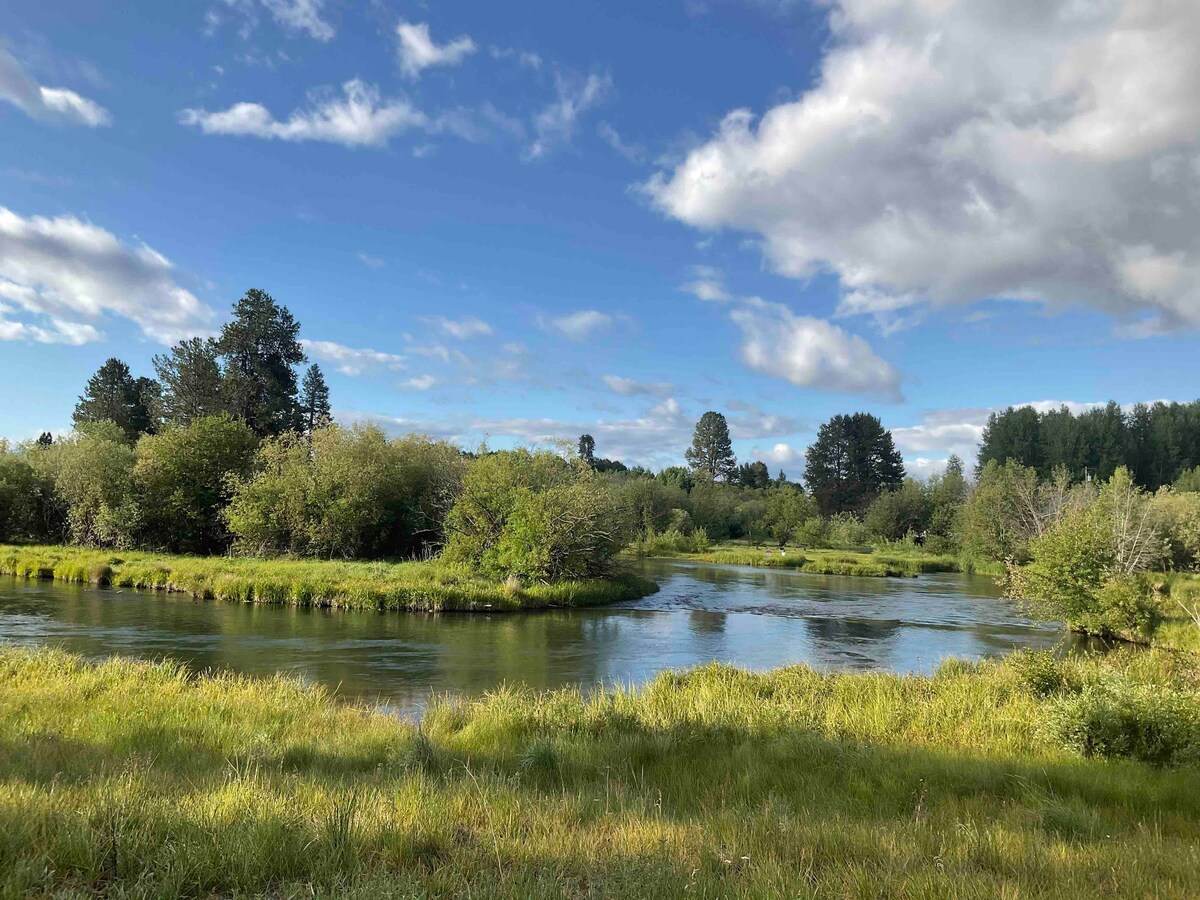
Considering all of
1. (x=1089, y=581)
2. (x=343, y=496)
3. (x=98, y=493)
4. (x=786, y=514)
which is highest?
(x=98, y=493)

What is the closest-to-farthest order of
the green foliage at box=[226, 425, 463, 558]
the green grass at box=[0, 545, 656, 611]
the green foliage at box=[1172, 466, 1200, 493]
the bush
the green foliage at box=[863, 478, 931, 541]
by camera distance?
the bush < the green grass at box=[0, 545, 656, 611] < the green foliage at box=[226, 425, 463, 558] < the green foliage at box=[1172, 466, 1200, 493] < the green foliage at box=[863, 478, 931, 541]

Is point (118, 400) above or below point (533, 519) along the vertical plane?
above

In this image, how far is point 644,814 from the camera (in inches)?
247

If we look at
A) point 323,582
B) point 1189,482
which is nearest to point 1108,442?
point 1189,482

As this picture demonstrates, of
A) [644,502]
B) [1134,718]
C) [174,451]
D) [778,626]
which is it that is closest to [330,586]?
[778,626]

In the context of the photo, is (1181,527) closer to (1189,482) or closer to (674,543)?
(674,543)

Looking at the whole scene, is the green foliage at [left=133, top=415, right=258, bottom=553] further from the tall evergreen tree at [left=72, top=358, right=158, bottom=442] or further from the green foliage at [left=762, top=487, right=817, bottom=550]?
the green foliage at [left=762, top=487, right=817, bottom=550]

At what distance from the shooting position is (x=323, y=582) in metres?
32.4

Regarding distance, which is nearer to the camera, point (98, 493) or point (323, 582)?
point (323, 582)

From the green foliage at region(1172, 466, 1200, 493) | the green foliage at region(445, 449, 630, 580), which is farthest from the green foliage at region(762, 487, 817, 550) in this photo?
the green foliage at region(445, 449, 630, 580)

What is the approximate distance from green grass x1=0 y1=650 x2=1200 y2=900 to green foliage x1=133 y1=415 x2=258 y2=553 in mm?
38925

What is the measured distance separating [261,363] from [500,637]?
5494cm

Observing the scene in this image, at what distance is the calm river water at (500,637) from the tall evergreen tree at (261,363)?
1282 inches

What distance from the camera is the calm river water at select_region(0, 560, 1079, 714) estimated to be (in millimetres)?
19344
